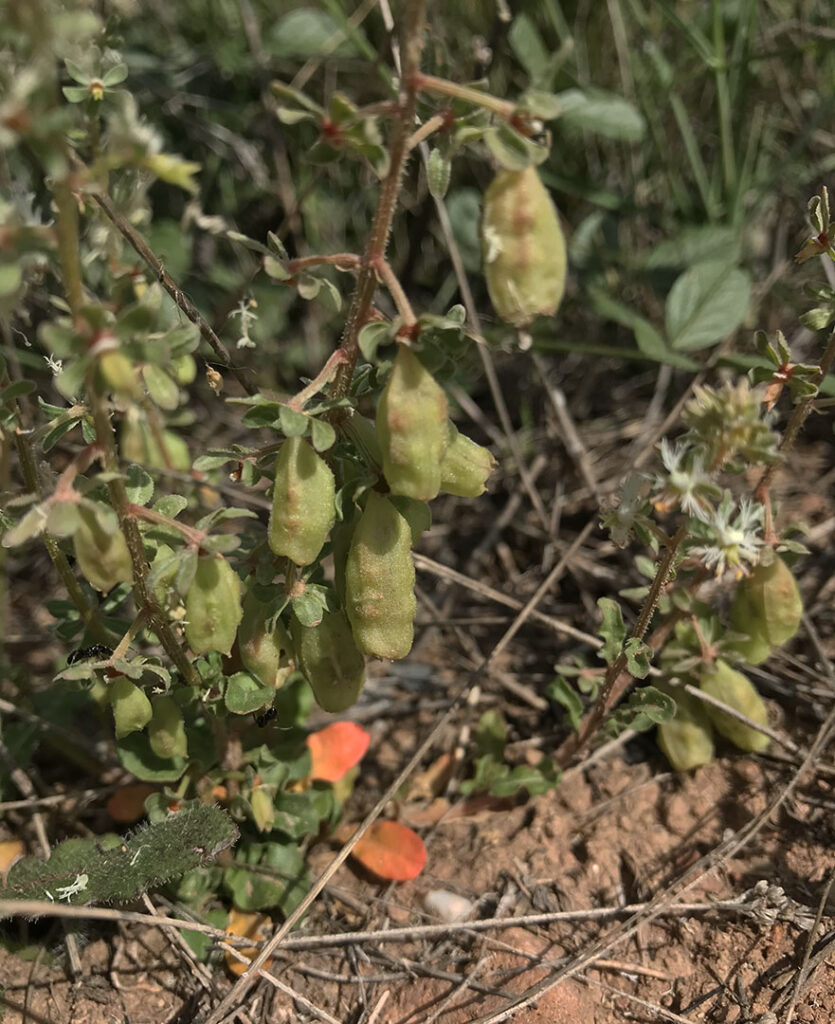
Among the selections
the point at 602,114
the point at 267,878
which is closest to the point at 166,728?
the point at 267,878

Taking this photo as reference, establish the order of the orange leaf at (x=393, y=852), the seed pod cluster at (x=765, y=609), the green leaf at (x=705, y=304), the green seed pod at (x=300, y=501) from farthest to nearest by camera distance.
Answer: the green leaf at (x=705, y=304) → the orange leaf at (x=393, y=852) → the seed pod cluster at (x=765, y=609) → the green seed pod at (x=300, y=501)

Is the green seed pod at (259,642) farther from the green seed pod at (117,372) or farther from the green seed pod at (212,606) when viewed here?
the green seed pod at (117,372)

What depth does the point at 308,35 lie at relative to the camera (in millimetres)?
3205

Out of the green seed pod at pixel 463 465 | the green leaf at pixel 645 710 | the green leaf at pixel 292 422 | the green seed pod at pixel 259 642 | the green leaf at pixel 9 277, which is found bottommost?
the green leaf at pixel 645 710

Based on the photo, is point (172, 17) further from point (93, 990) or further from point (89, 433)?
point (93, 990)

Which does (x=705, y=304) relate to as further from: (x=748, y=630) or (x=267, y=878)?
(x=267, y=878)

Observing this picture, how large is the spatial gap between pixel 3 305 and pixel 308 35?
2386 millimetres

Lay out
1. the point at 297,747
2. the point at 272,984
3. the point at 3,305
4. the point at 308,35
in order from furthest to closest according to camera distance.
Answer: the point at 308,35 < the point at 297,747 < the point at 272,984 < the point at 3,305

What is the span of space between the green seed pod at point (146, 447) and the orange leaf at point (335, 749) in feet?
2.25

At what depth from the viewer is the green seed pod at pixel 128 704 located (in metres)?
1.69

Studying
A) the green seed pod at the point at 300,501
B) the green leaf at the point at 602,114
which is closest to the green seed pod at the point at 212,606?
the green seed pod at the point at 300,501

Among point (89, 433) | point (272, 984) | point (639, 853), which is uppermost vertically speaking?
point (89, 433)

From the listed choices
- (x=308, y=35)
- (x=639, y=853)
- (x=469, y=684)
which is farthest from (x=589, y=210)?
(x=639, y=853)

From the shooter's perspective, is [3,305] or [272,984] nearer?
[3,305]
